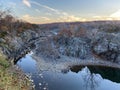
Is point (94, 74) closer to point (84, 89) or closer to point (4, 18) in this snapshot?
point (84, 89)

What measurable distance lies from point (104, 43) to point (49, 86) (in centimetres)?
4314

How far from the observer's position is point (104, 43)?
71938mm

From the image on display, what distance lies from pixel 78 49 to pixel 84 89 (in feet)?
117

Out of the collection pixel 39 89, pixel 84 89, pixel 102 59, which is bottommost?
pixel 102 59

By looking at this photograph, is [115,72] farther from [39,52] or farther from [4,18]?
[4,18]

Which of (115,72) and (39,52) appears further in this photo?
(39,52)

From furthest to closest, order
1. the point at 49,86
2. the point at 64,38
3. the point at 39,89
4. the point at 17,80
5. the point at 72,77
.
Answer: the point at 64,38 < the point at 72,77 < the point at 49,86 < the point at 39,89 < the point at 17,80

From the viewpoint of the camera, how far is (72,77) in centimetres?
4231

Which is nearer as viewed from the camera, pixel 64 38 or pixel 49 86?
pixel 49 86

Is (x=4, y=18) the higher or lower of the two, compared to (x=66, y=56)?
higher

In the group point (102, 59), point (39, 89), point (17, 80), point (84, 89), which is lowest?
point (102, 59)

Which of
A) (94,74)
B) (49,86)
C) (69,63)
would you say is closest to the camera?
(49,86)

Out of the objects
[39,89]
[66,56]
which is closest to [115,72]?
[66,56]

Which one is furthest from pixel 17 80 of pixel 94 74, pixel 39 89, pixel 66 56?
pixel 66 56
